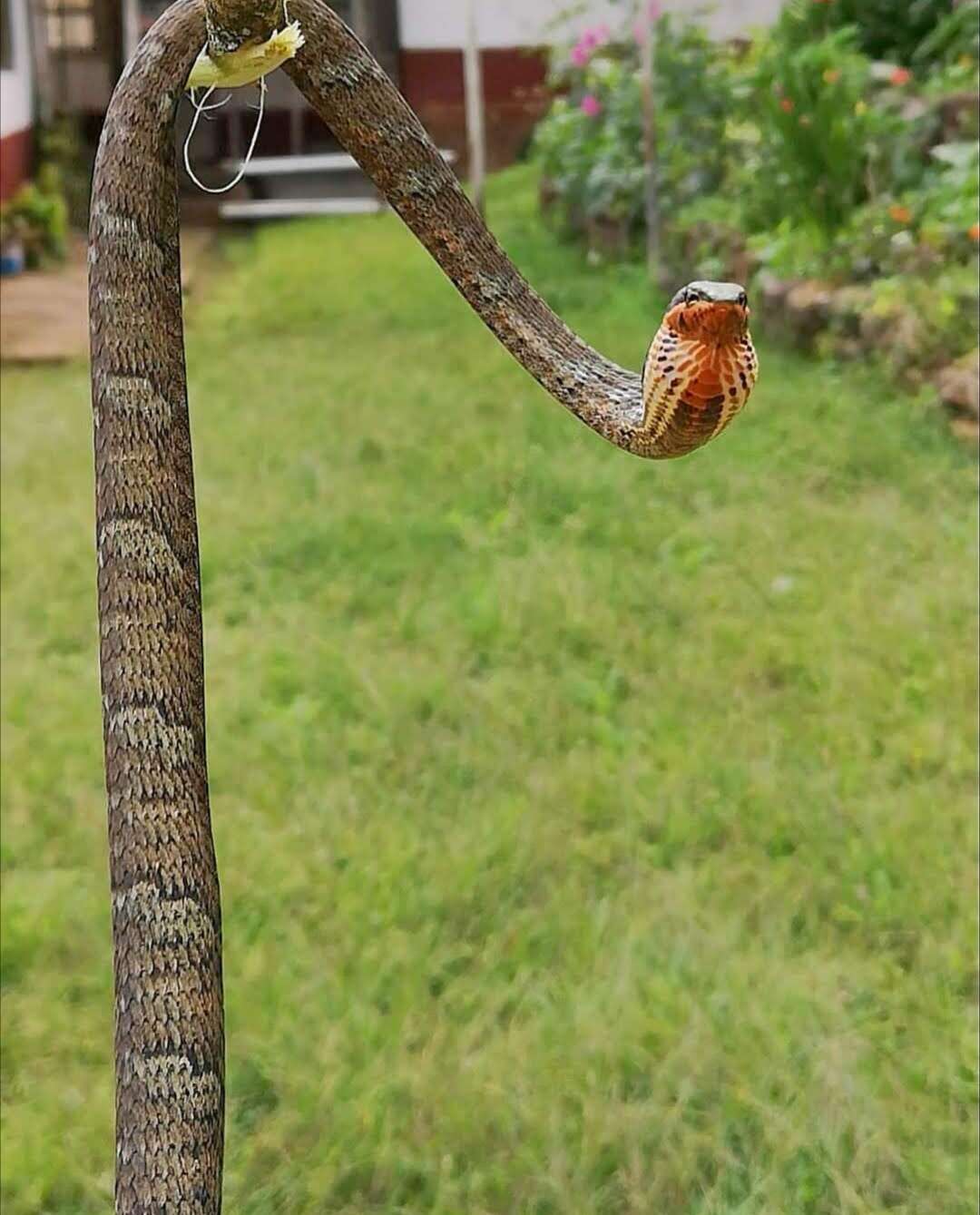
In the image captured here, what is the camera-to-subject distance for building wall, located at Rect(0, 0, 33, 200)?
4930mm

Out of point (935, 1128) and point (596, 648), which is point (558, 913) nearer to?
point (935, 1128)

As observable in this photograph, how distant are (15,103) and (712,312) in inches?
204

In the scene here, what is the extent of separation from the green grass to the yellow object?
90cm

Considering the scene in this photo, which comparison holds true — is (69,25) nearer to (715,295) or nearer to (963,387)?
(963,387)

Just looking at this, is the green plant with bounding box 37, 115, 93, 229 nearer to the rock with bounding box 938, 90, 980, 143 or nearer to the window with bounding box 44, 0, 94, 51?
the window with bounding box 44, 0, 94, 51

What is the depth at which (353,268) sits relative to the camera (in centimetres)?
451

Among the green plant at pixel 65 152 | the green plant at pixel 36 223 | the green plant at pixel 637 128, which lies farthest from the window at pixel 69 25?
the green plant at pixel 637 128

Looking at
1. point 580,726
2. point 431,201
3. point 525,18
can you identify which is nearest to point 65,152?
point 525,18

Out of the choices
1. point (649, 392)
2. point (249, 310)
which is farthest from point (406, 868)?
point (249, 310)

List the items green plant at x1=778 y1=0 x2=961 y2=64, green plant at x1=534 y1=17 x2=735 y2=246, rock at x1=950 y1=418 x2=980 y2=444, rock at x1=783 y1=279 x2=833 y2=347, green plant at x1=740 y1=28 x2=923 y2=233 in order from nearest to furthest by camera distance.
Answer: rock at x1=950 y1=418 x2=980 y2=444
rock at x1=783 y1=279 x2=833 y2=347
green plant at x1=740 y1=28 x2=923 y2=233
green plant at x1=778 y1=0 x2=961 y2=64
green plant at x1=534 y1=17 x2=735 y2=246


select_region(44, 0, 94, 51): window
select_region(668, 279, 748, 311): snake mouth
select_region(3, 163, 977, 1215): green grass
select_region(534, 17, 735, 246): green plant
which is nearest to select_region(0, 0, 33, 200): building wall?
select_region(44, 0, 94, 51): window

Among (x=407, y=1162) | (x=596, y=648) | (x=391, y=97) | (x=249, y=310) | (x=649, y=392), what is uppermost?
(x=391, y=97)

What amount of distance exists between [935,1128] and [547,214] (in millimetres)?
4224

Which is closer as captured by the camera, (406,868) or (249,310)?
(406,868)
